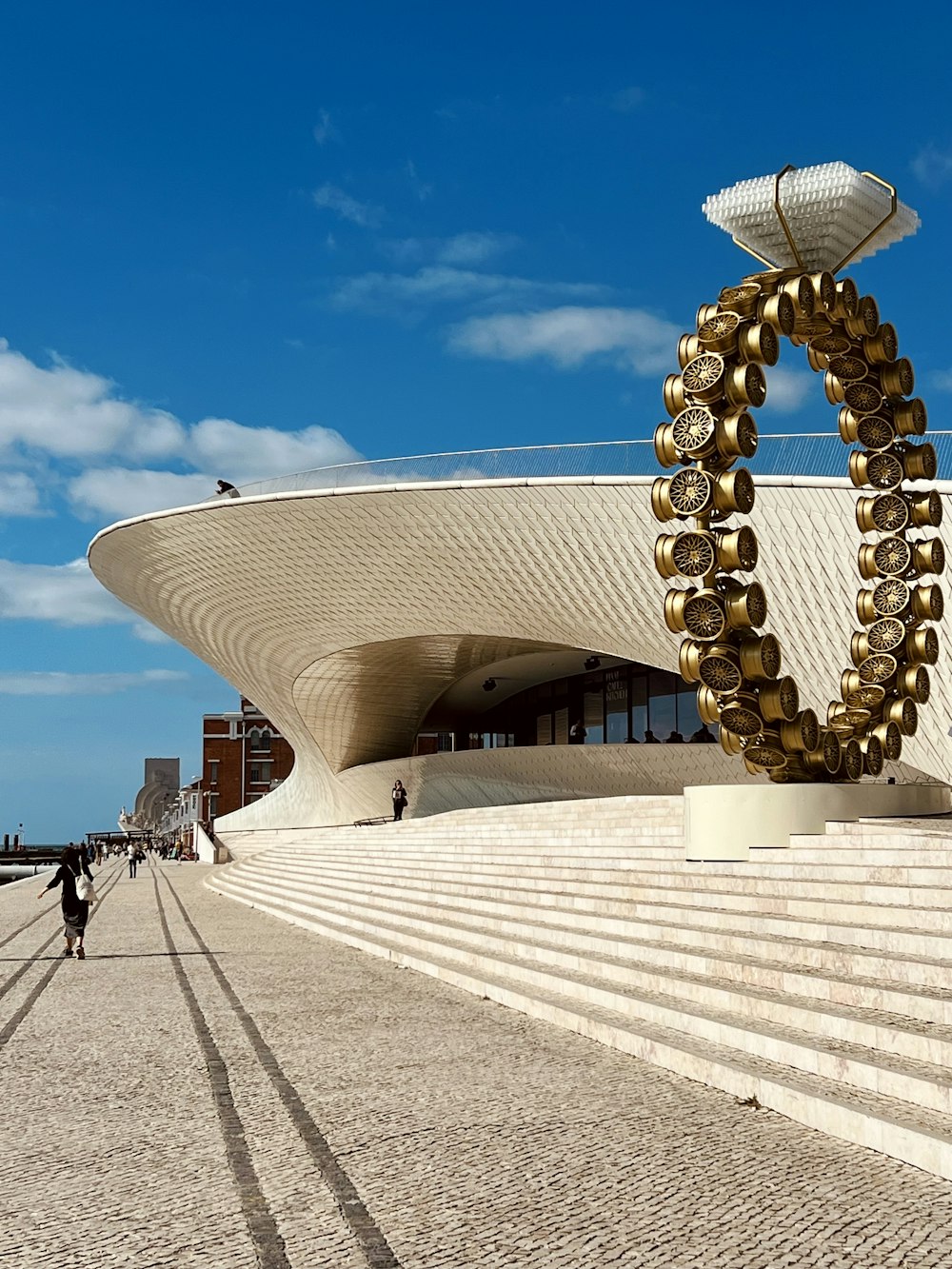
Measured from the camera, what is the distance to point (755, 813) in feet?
35.0

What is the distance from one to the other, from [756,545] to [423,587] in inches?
701

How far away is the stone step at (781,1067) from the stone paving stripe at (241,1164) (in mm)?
2019

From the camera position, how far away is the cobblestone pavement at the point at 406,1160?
3.54 meters

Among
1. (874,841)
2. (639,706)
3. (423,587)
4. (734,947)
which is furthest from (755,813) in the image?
(639,706)

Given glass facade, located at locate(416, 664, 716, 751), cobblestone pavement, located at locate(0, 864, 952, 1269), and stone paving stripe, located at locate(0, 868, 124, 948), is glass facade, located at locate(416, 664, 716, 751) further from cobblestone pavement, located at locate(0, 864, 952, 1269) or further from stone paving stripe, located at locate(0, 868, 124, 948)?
cobblestone pavement, located at locate(0, 864, 952, 1269)

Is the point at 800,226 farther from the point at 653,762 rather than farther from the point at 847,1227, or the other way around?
the point at 653,762

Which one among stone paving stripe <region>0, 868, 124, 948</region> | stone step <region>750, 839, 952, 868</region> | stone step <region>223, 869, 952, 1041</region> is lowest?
stone paving stripe <region>0, 868, 124, 948</region>

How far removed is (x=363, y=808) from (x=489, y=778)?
8063mm

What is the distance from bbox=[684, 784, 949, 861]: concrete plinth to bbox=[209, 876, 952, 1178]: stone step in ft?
9.55

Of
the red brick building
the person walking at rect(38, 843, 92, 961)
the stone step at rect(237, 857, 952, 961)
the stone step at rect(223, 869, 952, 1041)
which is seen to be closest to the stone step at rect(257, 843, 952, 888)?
the stone step at rect(237, 857, 952, 961)

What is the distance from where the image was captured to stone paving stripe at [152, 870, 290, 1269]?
3.56m

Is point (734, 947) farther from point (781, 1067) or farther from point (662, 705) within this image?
point (662, 705)

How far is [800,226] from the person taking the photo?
37.9ft

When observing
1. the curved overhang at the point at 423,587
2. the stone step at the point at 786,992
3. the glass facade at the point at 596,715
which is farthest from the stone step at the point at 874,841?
the glass facade at the point at 596,715
